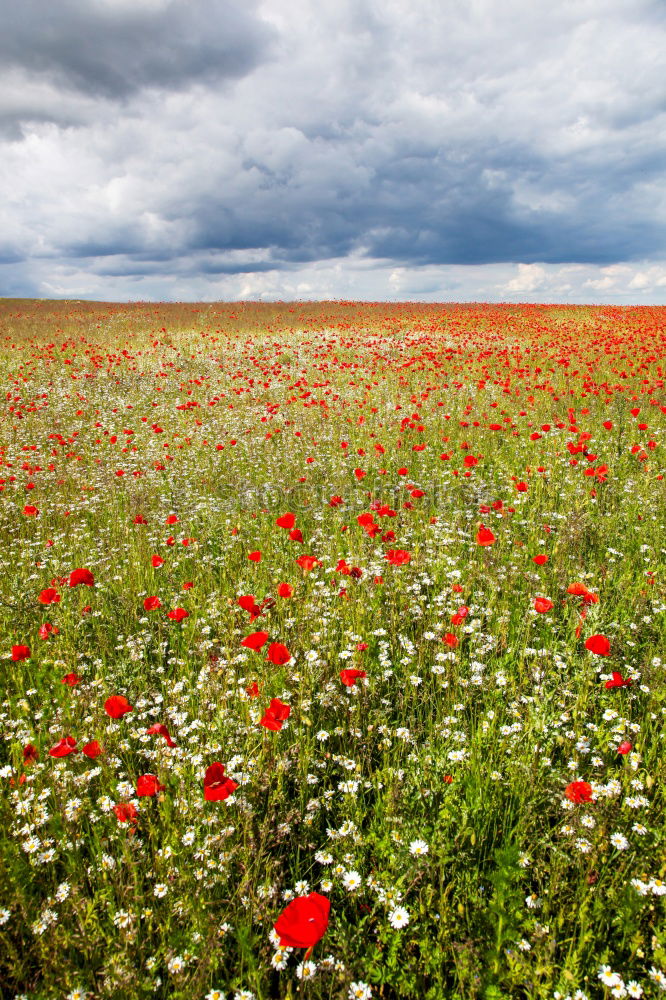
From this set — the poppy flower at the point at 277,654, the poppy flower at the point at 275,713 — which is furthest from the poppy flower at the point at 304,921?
the poppy flower at the point at 277,654

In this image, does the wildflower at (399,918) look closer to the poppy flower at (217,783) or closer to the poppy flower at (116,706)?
the poppy flower at (217,783)

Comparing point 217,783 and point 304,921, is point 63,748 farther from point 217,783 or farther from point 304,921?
point 304,921

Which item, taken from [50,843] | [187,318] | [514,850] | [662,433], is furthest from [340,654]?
[187,318]

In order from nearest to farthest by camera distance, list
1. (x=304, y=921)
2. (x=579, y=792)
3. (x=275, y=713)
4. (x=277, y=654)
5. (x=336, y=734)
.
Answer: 1. (x=304, y=921)
2. (x=579, y=792)
3. (x=275, y=713)
4. (x=277, y=654)
5. (x=336, y=734)

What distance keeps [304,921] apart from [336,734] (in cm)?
165

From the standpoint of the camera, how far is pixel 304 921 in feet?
4.79

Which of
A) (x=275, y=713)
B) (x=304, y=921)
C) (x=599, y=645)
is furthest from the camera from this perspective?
(x=599, y=645)

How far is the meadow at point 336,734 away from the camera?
6.81 ft

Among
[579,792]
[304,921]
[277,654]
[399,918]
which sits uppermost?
[277,654]

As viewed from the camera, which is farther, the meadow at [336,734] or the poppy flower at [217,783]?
the meadow at [336,734]

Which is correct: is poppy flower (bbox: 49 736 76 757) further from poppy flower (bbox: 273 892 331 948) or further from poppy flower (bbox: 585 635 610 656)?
poppy flower (bbox: 585 635 610 656)

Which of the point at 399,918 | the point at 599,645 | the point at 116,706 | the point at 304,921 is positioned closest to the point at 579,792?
the point at 599,645

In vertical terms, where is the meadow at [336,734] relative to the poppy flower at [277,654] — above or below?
below

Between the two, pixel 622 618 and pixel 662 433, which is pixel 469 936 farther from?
pixel 662 433
